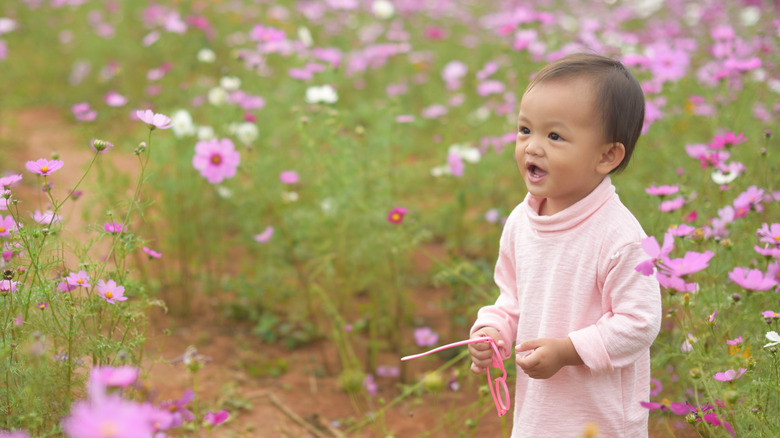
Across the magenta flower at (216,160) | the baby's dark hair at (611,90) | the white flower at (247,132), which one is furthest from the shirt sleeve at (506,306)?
the white flower at (247,132)

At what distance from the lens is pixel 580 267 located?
1.22 m

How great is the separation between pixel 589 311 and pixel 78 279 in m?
1.06

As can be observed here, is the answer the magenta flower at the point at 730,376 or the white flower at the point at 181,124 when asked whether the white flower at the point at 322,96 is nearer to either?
the white flower at the point at 181,124

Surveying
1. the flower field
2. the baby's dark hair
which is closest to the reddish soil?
the flower field

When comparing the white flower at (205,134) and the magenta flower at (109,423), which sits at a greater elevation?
the magenta flower at (109,423)

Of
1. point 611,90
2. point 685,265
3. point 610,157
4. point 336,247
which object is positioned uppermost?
point 611,90

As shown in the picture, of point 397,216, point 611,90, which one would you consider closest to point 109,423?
point 611,90

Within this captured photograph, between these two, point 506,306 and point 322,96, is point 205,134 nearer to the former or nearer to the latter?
point 322,96

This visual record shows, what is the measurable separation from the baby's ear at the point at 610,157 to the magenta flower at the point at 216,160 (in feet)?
4.76

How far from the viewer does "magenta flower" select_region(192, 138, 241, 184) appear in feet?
7.63

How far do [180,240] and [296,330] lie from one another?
654 millimetres

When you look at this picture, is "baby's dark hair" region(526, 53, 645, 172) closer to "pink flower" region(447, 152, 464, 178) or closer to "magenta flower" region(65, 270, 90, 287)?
"magenta flower" region(65, 270, 90, 287)

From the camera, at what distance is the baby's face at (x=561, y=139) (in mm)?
1181

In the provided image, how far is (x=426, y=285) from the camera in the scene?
3.23 meters
